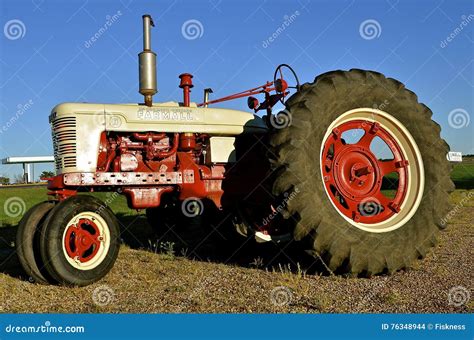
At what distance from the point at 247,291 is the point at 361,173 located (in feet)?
6.18

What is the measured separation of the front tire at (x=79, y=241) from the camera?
3834 millimetres

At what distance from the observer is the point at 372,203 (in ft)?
15.5


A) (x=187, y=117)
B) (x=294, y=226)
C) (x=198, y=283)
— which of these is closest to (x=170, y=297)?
(x=198, y=283)

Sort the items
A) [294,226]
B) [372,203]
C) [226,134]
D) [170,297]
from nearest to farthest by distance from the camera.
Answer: [170,297], [294,226], [372,203], [226,134]

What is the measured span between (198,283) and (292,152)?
4.77ft

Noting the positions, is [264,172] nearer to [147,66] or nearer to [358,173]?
[358,173]

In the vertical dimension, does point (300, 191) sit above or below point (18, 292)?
above

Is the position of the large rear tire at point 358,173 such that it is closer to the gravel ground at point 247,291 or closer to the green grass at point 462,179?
the gravel ground at point 247,291

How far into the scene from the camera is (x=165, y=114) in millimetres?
4762

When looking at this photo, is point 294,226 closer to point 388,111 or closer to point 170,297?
point 170,297

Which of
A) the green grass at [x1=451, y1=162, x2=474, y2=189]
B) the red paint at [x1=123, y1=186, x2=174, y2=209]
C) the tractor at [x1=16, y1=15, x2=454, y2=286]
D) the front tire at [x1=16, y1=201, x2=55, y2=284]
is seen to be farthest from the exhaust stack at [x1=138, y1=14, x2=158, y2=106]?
the green grass at [x1=451, y1=162, x2=474, y2=189]

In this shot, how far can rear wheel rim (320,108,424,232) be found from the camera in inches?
182

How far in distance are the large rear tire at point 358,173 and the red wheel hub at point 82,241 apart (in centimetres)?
171

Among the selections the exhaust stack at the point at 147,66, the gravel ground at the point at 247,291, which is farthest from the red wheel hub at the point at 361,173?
the exhaust stack at the point at 147,66
